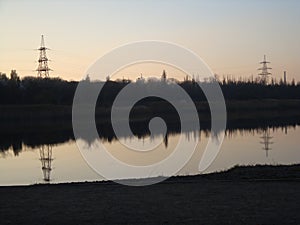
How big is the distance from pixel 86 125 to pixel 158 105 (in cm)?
1721

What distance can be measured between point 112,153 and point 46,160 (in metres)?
2.85

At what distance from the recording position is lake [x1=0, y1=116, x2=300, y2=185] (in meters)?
16.2

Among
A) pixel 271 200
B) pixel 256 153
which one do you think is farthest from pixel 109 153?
pixel 271 200

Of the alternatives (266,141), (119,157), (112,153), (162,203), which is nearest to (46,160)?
(112,153)

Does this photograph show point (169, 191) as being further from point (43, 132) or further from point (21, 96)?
point (21, 96)

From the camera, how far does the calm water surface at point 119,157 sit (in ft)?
52.8

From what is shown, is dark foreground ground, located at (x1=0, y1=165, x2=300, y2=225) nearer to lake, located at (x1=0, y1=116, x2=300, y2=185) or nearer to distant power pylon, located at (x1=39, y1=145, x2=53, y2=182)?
lake, located at (x1=0, y1=116, x2=300, y2=185)

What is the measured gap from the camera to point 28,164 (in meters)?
19.8

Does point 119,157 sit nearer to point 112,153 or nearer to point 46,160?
point 112,153

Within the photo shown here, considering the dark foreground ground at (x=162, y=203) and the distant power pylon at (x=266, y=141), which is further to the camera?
the distant power pylon at (x=266, y=141)

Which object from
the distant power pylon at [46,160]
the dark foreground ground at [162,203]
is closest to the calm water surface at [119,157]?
the distant power pylon at [46,160]

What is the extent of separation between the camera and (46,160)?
68.3 feet

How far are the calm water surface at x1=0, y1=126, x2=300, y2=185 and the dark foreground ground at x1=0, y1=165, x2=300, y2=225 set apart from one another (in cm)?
528

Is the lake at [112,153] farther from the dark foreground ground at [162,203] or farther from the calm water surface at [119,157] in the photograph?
the dark foreground ground at [162,203]
